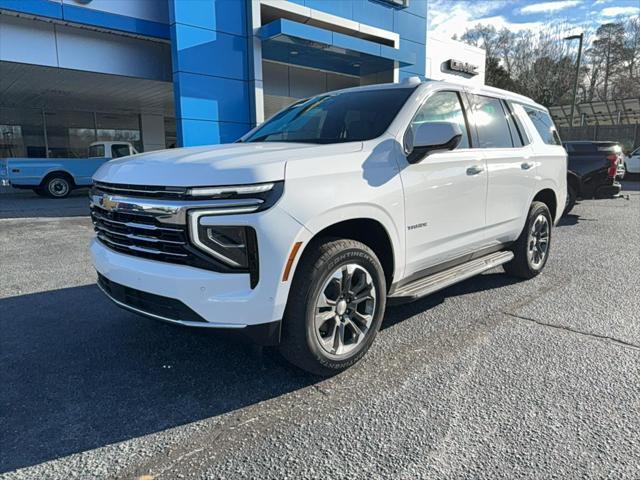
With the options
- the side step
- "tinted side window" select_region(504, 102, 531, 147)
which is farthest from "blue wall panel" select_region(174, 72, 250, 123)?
the side step

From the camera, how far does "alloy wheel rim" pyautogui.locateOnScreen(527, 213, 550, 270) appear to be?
205 inches

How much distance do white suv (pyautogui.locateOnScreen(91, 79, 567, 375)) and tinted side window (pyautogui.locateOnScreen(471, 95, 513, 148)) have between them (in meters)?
0.02

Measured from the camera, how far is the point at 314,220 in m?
2.76

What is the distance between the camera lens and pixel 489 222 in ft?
14.5

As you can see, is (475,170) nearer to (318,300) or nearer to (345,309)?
(345,309)

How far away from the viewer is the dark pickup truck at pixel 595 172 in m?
9.73

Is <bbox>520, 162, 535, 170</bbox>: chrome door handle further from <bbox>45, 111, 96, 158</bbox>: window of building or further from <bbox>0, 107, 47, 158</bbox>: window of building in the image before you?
<bbox>0, 107, 47, 158</bbox>: window of building

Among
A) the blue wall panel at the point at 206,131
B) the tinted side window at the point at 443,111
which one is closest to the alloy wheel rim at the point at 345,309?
the tinted side window at the point at 443,111

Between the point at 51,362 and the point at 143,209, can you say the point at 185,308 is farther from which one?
the point at 51,362

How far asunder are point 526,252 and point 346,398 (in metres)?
3.20

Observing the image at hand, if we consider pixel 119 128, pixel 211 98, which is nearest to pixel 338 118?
pixel 211 98

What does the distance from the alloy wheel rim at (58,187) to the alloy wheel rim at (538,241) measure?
1569 cm

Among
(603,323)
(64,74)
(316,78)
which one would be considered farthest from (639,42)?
(603,323)

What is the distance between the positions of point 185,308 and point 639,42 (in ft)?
203
